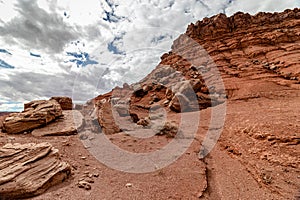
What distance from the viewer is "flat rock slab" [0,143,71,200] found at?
5.48 metres

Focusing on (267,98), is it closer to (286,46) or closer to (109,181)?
(286,46)

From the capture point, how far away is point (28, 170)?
6.18m

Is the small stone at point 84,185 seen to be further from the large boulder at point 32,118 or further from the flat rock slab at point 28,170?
the large boulder at point 32,118

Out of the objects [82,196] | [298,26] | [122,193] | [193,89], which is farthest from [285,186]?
[298,26]

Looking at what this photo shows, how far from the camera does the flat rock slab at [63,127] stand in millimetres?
12467

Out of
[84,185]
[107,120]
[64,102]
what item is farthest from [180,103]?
[84,185]

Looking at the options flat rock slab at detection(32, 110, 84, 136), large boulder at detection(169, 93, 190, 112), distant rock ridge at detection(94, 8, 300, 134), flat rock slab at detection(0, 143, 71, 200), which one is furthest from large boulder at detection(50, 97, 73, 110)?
flat rock slab at detection(0, 143, 71, 200)

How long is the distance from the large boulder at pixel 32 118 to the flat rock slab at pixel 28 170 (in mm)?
6433

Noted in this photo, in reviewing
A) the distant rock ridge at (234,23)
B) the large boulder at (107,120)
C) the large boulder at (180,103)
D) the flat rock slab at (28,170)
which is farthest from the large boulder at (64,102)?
the distant rock ridge at (234,23)

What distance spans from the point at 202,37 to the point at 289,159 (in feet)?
125

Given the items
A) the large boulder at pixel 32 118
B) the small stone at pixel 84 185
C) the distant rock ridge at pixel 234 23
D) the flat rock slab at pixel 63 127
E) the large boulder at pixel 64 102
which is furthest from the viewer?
the distant rock ridge at pixel 234 23

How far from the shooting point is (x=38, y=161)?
674 centimetres

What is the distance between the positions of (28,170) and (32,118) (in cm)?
829

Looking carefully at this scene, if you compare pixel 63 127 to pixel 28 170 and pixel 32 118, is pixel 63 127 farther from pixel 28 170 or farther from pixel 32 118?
pixel 28 170
